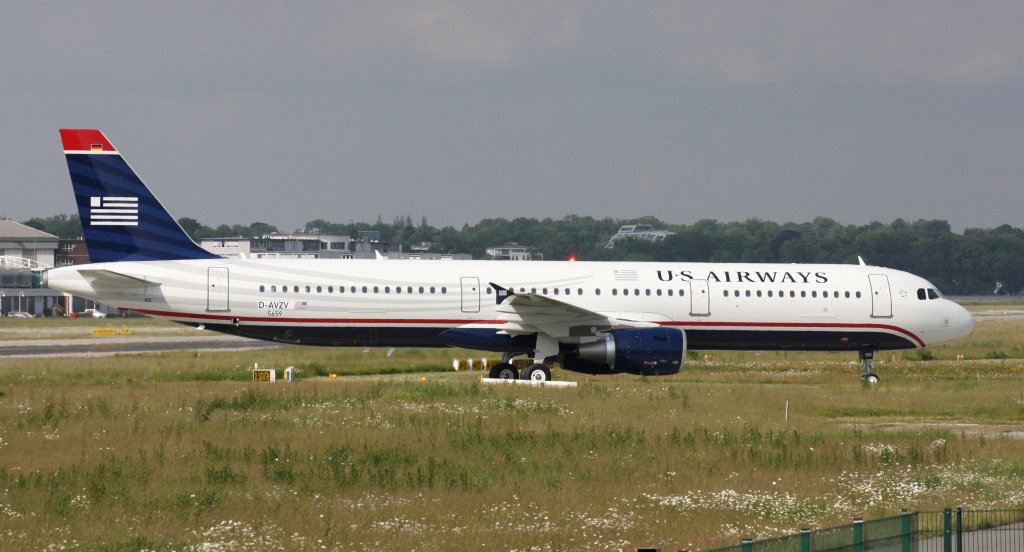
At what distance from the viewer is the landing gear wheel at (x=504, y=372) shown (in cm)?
3250

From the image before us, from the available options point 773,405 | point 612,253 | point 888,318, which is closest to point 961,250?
point 612,253

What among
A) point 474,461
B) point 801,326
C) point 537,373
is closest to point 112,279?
point 537,373

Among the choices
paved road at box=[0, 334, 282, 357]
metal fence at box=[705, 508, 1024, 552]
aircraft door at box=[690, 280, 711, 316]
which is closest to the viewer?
metal fence at box=[705, 508, 1024, 552]

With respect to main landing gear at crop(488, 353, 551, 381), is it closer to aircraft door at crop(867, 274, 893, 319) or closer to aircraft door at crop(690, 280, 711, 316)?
aircraft door at crop(690, 280, 711, 316)

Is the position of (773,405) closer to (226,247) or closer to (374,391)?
(374,391)

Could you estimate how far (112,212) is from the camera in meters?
31.6

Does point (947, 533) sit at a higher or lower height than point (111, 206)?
lower

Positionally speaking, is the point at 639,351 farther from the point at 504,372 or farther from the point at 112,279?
the point at 112,279

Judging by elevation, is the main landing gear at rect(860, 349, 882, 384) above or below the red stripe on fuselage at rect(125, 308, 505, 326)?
below

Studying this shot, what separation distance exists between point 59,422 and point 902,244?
420 ft

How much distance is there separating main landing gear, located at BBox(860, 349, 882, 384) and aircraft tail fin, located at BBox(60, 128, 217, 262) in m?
18.7

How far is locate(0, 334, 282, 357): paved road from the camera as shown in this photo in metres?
46.4

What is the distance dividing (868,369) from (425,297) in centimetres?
1275

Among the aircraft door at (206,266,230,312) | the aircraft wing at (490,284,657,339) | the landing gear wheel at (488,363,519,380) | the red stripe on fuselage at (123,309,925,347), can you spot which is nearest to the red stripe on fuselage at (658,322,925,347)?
the red stripe on fuselage at (123,309,925,347)
